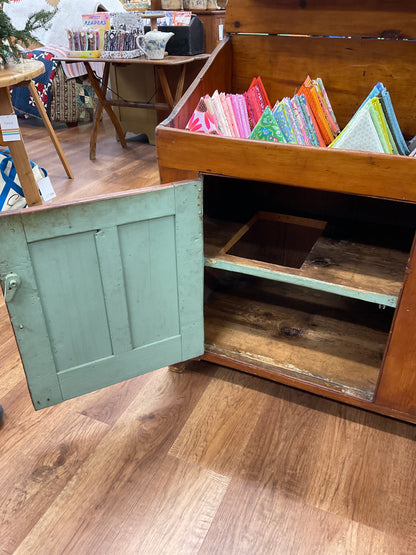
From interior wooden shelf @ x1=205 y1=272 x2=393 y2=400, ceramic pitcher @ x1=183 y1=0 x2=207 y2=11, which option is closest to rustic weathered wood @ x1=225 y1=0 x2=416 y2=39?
interior wooden shelf @ x1=205 y1=272 x2=393 y2=400

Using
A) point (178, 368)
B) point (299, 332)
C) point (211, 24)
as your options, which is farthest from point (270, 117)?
point (211, 24)

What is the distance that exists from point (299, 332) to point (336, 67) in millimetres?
942

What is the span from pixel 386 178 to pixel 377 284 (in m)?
0.33

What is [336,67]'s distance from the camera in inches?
60.2

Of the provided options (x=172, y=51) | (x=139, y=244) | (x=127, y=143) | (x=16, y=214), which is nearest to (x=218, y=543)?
(x=139, y=244)

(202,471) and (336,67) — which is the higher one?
(336,67)

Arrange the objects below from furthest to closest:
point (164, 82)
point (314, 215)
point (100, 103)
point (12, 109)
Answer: point (100, 103)
point (164, 82)
point (12, 109)
point (314, 215)

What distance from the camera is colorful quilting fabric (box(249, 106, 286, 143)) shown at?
1.25 meters

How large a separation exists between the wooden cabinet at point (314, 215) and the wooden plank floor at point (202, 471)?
0.40 ft

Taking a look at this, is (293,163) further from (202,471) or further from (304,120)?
(202,471)

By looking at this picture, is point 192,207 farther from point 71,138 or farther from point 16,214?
point 71,138

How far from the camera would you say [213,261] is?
1.38 meters

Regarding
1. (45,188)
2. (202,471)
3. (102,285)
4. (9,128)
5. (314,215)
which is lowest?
(202,471)

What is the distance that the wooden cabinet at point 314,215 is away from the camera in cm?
116
